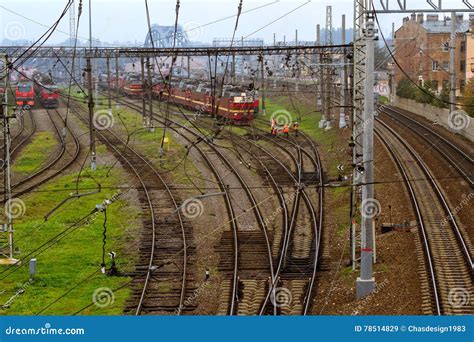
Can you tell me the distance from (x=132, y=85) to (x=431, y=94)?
875 inches

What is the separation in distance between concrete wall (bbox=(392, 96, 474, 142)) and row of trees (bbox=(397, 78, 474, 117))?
0.83 feet

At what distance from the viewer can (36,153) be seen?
29.2 m

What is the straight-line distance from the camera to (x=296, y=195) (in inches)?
795

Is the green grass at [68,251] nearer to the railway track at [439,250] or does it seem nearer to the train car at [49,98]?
the railway track at [439,250]

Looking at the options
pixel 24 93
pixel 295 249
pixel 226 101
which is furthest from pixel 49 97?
pixel 295 249

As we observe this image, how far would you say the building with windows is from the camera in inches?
1865

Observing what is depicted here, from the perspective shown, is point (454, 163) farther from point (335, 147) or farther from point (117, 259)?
point (117, 259)

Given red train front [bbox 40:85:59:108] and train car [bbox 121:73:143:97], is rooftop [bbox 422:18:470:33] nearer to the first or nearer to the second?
train car [bbox 121:73:143:97]

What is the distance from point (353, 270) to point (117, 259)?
4324 mm

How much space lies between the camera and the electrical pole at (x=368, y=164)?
457 inches

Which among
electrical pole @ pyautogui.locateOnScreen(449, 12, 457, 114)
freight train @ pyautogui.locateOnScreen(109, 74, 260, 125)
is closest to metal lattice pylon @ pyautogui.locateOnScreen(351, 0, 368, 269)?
electrical pole @ pyautogui.locateOnScreen(449, 12, 457, 114)

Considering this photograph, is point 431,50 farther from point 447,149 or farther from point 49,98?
point 447,149

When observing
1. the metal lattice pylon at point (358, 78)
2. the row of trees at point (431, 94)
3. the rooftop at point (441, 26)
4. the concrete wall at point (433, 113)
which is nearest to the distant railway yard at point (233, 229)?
the concrete wall at point (433, 113)

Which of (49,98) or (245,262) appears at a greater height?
(49,98)
